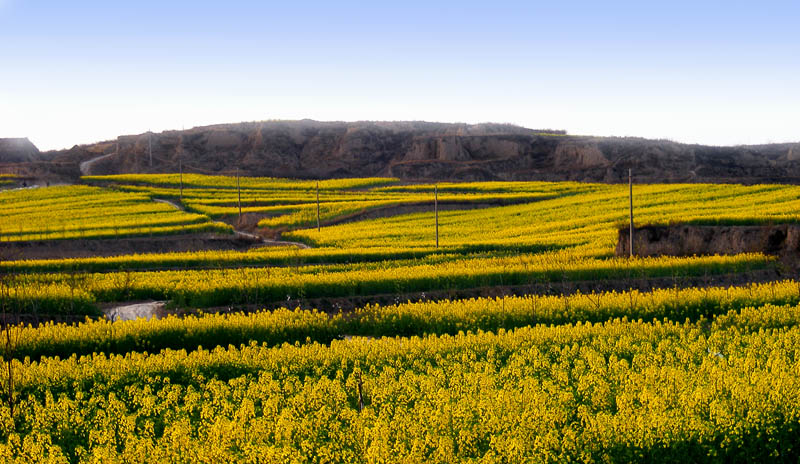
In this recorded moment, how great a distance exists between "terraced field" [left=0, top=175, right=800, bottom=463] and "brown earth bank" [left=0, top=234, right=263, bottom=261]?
8200 millimetres

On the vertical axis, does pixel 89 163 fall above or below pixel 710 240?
above

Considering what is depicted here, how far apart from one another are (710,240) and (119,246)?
37.9 m

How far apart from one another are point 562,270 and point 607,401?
18186 mm

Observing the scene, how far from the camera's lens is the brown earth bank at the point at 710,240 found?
35719 mm

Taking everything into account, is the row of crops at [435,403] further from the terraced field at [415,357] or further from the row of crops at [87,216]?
the row of crops at [87,216]

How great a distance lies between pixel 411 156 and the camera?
424 ft

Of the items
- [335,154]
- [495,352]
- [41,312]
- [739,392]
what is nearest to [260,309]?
[41,312]

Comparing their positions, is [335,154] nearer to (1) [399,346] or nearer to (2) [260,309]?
(2) [260,309]

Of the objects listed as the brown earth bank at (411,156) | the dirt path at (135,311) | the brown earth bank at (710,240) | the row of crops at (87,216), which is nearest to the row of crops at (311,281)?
the dirt path at (135,311)

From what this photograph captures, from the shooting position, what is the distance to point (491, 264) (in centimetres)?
3428

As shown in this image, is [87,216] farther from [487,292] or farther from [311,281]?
[487,292]

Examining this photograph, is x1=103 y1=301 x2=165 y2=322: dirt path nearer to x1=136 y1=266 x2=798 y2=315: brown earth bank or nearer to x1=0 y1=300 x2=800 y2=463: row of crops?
x1=136 y1=266 x2=798 y2=315: brown earth bank

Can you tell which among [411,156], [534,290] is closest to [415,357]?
[534,290]

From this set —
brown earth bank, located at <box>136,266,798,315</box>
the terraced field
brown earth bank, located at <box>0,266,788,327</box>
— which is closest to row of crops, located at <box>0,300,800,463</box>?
the terraced field
